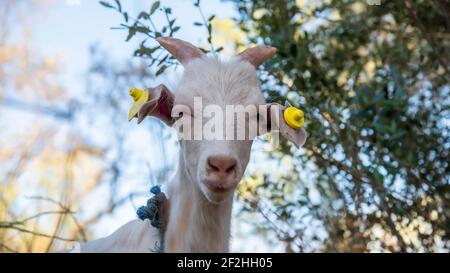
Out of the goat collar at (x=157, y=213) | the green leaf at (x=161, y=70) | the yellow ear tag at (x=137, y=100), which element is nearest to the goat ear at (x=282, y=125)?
the yellow ear tag at (x=137, y=100)

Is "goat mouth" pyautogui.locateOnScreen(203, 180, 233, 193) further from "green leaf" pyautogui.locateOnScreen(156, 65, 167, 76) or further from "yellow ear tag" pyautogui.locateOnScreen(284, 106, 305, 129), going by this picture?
"green leaf" pyautogui.locateOnScreen(156, 65, 167, 76)

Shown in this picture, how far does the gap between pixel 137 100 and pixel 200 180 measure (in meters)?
0.54

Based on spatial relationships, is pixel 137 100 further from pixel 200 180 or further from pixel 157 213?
pixel 157 213

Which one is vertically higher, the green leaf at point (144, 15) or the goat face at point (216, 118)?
the green leaf at point (144, 15)

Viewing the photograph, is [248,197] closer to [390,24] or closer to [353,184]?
[353,184]

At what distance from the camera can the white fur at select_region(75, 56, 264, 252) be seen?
380 centimetres

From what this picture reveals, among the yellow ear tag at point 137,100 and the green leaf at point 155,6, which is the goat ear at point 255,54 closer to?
the yellow ear tag at point 137,100

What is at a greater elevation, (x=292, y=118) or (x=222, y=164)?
(x=292, y=118)

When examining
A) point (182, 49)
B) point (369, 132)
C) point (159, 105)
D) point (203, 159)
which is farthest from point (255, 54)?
point (369, 132)

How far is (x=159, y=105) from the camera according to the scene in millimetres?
3992

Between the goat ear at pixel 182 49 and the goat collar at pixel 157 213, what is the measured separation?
2.53 feet

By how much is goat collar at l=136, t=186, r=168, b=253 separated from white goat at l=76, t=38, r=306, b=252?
34mm

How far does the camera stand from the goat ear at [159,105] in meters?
3.79

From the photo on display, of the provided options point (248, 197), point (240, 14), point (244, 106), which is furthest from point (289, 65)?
point (244, 106)
